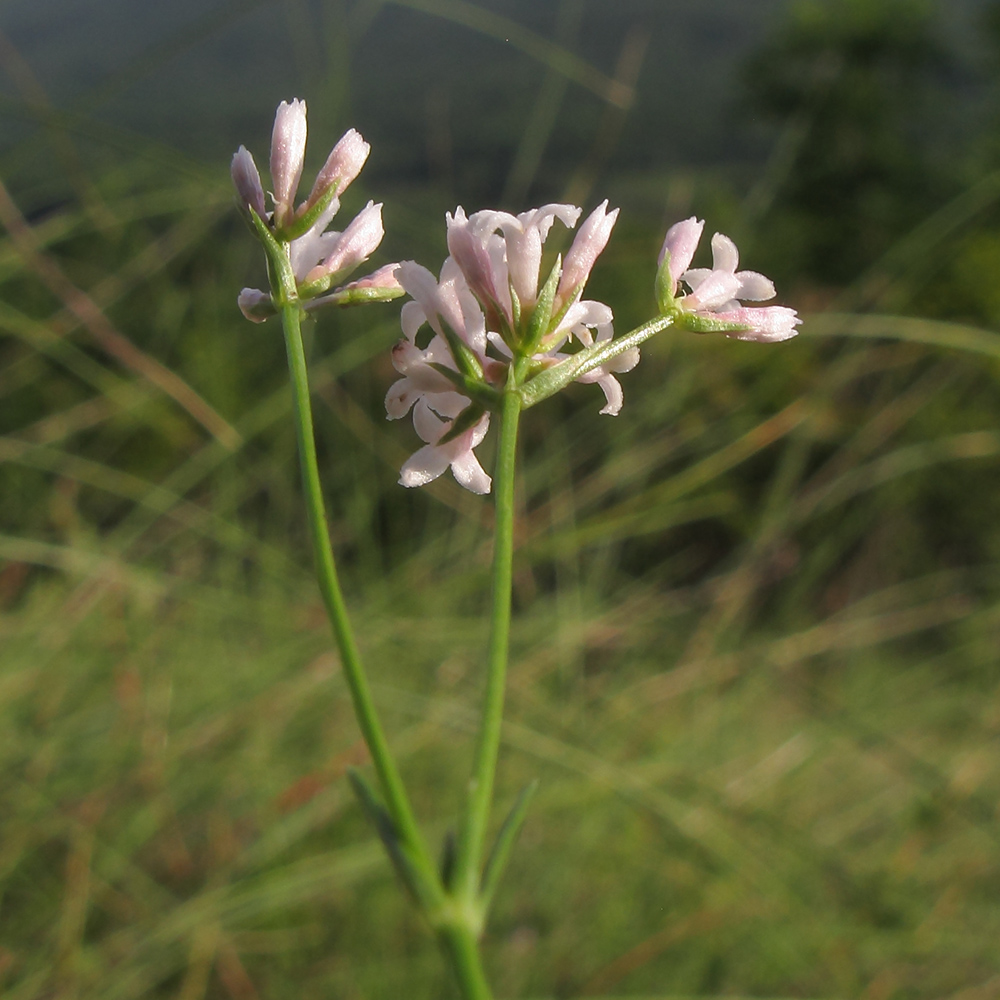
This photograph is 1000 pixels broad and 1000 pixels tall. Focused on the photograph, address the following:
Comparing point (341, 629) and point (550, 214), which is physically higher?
point (550, 214)

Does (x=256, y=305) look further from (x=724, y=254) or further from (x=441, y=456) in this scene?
(x=724, y=254)

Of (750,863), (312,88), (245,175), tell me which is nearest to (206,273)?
(312,88)

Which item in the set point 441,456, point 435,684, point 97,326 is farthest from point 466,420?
point 97,326

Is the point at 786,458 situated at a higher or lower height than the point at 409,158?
lower

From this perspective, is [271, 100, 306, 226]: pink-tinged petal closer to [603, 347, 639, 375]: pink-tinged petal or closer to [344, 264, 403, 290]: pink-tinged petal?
[344, 264, 403, 290]: pink-tinged petal

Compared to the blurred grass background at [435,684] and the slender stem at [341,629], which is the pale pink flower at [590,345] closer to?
the slender stem at [341,629]

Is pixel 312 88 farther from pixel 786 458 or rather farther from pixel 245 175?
pixel 245 175

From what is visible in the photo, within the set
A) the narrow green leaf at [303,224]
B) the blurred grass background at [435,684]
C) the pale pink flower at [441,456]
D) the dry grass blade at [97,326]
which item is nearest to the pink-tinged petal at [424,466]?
the pale pink flower at [441,456]
